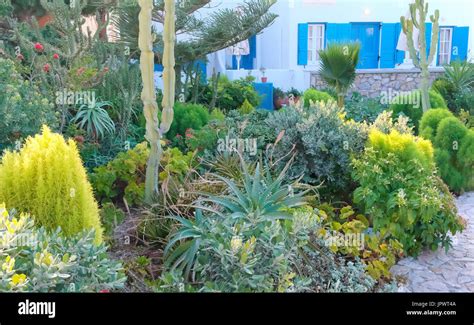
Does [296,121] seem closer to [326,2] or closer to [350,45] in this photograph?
[350,45]

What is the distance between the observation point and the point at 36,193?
2.43 metres

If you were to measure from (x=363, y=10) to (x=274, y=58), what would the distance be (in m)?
1.88

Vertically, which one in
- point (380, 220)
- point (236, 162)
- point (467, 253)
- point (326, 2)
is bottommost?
point (467, 253)

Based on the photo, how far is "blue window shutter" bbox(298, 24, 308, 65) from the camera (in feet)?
29.9

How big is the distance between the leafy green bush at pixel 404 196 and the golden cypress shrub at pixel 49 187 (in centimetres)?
189

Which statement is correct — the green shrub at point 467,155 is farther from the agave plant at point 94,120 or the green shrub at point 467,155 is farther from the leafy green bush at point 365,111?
the agave plant at point 94,120

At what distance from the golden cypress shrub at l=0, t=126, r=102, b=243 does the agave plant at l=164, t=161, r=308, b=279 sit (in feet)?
1.39

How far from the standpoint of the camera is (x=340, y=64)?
7.46m

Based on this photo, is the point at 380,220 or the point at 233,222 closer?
the point at 233,222

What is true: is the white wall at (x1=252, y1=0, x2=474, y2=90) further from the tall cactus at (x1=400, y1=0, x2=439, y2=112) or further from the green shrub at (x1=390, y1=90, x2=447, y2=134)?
the green shrub at (x1=390, y1=90, x2=447, y2=134)

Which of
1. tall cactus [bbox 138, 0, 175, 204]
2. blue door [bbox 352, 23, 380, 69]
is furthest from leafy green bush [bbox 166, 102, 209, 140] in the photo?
blue door [bbox 352, 23, 380, 69]

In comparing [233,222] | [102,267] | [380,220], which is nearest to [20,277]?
[102,267]

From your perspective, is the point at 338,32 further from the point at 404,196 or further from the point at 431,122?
the point at 404,196

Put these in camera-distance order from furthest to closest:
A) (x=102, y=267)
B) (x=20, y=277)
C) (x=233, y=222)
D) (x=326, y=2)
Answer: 1. (x=326, y=2)
2. (x=233, y=222)
3. (x=102, y=267)
4. (x=20, y=277)
